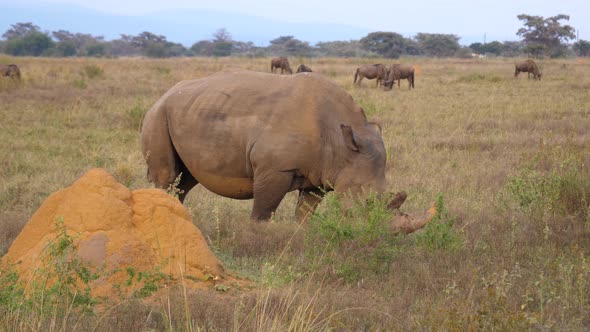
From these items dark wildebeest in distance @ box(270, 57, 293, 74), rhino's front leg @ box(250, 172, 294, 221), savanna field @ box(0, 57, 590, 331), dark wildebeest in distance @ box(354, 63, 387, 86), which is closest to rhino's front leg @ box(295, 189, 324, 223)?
savanna field @ box(0, 57, 590, 331)

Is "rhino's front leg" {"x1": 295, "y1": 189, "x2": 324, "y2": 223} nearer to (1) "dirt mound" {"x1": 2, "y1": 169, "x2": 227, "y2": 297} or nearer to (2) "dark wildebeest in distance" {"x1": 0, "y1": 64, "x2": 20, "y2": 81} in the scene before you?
(1) "dirt mound" {"x1": 2, "y1": 169, "x2": 227, "y2": 297}

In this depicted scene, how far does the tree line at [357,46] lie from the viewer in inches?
3083

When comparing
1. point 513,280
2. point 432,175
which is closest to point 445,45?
point 432,175

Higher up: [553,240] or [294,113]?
[294,113]

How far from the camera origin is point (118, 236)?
5.50 m

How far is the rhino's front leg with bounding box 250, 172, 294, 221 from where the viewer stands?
278 inches

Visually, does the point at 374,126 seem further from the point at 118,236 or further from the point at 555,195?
the point at 118,236

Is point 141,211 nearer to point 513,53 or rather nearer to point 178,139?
point 178,139

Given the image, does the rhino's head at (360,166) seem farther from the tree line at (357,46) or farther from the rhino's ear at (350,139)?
the tree line at (357,46)

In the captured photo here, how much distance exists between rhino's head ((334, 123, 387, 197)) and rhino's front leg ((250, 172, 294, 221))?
493 millimetres

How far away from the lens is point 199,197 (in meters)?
9.84

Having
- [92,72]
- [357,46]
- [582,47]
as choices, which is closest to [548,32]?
[582,47]

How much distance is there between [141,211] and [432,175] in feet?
20.7

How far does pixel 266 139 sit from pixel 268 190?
0.48 meters
